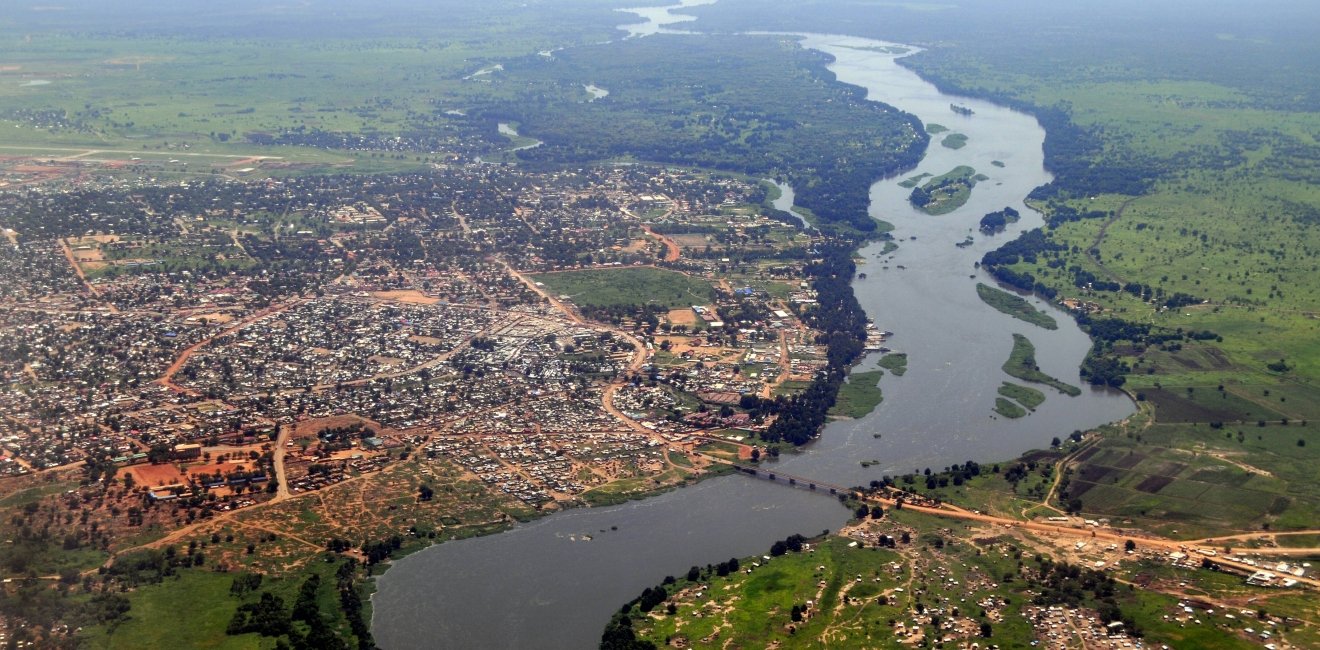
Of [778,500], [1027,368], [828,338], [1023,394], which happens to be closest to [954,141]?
[828,338]

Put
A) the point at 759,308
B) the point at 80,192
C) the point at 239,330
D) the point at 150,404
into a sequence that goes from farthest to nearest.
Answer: the point at 80,192 → the point at 759,308 → the point at 239,330 → the point at 150,404

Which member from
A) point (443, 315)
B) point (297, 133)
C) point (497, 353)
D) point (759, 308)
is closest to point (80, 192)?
point (297, 133)

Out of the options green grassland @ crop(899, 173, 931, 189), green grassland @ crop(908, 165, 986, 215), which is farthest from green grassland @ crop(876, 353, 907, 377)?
green grassland @ crop(899, 173, 931, 189)

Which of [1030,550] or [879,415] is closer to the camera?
[1030,550]

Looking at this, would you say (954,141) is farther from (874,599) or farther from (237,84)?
(874,599)

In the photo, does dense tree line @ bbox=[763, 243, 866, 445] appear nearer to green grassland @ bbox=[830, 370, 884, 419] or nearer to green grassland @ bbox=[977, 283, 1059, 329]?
green grassland @ bbox=[830, 370, 884, 419]

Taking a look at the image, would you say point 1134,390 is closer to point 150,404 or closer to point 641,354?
point 641,354
